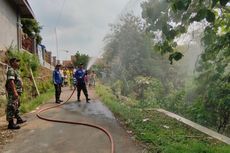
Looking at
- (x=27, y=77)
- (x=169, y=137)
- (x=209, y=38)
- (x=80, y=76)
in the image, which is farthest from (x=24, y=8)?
(x=169, y=137)

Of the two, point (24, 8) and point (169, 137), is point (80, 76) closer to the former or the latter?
point (169, 137)

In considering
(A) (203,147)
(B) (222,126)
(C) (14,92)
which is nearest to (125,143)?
(A) (203,147)

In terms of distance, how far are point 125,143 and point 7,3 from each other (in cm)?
1277

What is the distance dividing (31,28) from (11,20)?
958 centimetres

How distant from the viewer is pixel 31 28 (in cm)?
2814

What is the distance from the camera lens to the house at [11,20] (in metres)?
16.7

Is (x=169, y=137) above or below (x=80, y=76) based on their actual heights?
below

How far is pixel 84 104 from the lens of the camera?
47.3 ft

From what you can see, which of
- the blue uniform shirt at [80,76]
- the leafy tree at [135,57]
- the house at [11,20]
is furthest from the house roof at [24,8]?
the leafy tree at [135,57]

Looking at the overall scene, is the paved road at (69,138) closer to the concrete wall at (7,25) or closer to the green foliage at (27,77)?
the green foliage at (27,77)

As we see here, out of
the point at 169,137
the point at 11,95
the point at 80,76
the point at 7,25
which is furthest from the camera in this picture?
the point at 7,25

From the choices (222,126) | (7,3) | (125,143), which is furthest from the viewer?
(7,3)

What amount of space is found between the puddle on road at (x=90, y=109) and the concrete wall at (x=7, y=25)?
4.30m

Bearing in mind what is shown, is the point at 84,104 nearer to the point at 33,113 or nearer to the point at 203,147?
the point at 33,113
